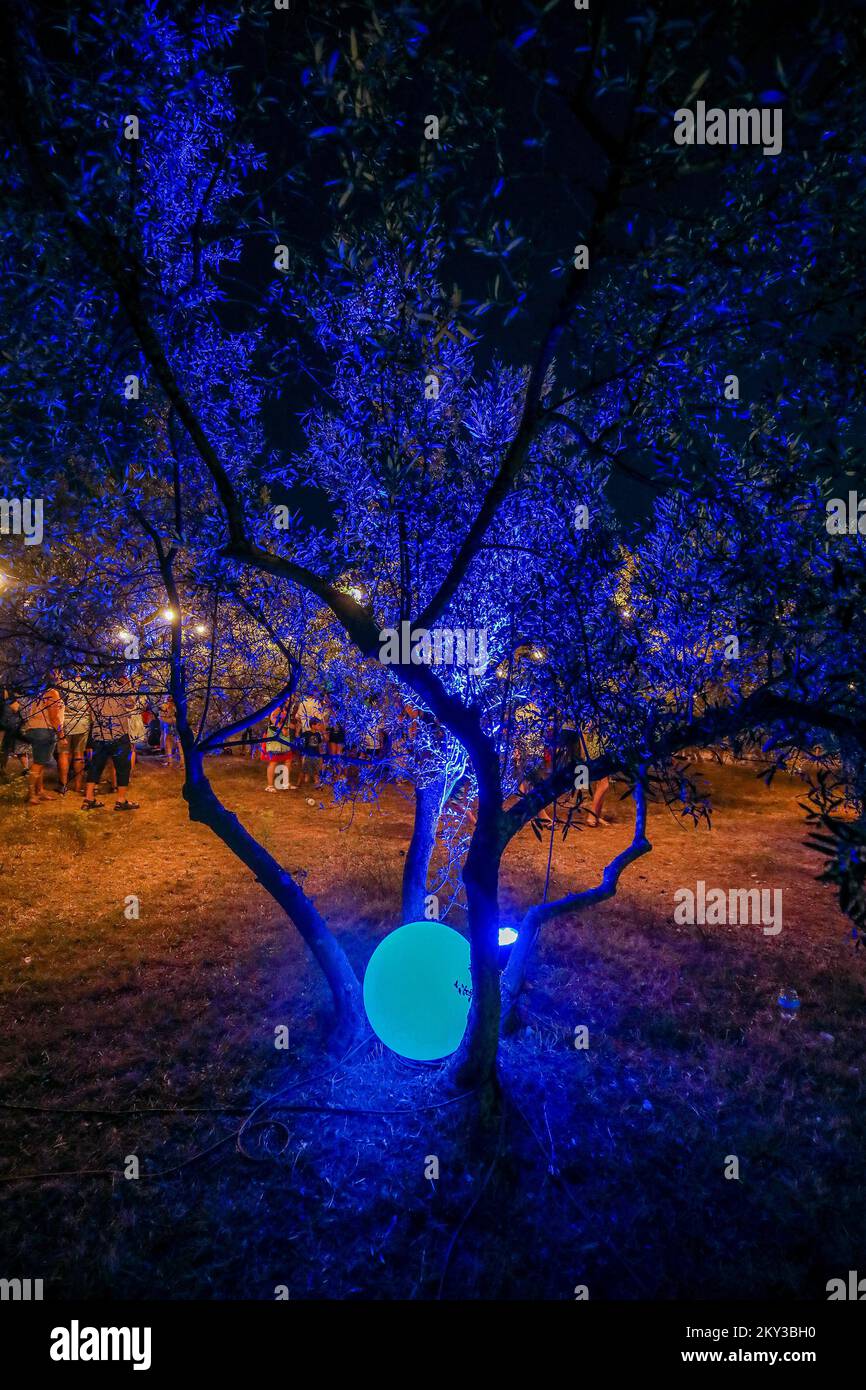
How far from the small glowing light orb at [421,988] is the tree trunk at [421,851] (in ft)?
7.06

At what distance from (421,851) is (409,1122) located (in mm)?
3337

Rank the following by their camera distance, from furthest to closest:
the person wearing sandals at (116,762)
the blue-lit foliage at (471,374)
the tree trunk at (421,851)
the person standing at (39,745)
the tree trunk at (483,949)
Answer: the person wearing sandals at (116,762) < the person standing at (39,745) < the tree trunk at (421,851) < the tree trunk at (483,949) < the blue-lit foliage at (471,374)

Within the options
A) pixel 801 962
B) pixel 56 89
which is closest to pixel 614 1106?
pixel 801 962

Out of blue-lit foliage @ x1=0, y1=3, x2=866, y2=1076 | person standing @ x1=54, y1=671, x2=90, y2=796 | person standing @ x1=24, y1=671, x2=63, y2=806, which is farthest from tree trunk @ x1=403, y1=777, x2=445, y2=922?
person standing @ x1=54, y1=671, x2=90, y2=796

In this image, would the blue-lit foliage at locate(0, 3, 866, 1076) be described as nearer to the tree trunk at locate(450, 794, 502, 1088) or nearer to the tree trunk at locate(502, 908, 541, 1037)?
the tree trunk at locate(450, 794, 502, 1088)

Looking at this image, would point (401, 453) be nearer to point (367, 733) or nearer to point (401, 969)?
point (367, 733)

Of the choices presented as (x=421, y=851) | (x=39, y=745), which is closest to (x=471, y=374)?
(x=421, y=851)

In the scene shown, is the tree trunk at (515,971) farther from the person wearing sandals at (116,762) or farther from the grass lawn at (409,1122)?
the person wearing sandals at (116,762)

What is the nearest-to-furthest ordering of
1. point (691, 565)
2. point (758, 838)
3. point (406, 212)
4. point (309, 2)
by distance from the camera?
point (309, 2), point (406, 212), point (691, 565), point (758, 838)

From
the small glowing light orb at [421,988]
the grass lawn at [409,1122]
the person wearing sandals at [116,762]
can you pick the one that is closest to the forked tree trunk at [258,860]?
the grass lawn at [409,1122]

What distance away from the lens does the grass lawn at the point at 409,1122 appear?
504 centimetres

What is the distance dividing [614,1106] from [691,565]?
20.5 feet

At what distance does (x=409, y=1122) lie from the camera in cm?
648

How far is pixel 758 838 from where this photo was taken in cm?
1830
